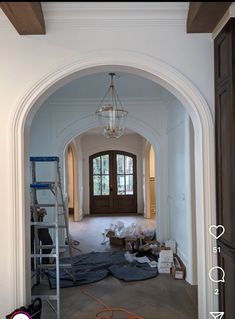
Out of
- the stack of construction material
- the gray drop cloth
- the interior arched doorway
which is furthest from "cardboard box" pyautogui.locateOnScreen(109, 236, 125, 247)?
the interior arched doorway

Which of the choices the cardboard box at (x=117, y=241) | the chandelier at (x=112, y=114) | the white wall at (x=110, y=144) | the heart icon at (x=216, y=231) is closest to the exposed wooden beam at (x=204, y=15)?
the heart icon at (x=216, y=231)

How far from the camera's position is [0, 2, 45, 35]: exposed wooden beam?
2318mm

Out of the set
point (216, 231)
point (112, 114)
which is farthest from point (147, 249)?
point (216, 231)

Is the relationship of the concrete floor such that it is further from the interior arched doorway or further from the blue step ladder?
the interior arched doorway

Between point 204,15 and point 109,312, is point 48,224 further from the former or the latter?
point 204,15

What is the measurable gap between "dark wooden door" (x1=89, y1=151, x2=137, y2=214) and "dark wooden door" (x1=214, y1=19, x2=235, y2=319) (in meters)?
9.62

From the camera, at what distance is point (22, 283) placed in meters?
2.82

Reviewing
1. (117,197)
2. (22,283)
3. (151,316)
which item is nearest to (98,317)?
(151,316)

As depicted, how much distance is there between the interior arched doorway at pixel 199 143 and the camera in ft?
9.21

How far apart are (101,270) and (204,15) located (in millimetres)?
4206

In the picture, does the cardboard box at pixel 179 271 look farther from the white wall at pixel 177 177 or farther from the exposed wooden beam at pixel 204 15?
the exposed wooden beam at pixel 204 15

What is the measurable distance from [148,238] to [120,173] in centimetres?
583

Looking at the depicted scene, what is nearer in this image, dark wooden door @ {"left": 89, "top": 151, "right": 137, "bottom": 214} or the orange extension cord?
the orange extension cord

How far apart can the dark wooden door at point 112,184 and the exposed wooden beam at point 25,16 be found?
969 cm
